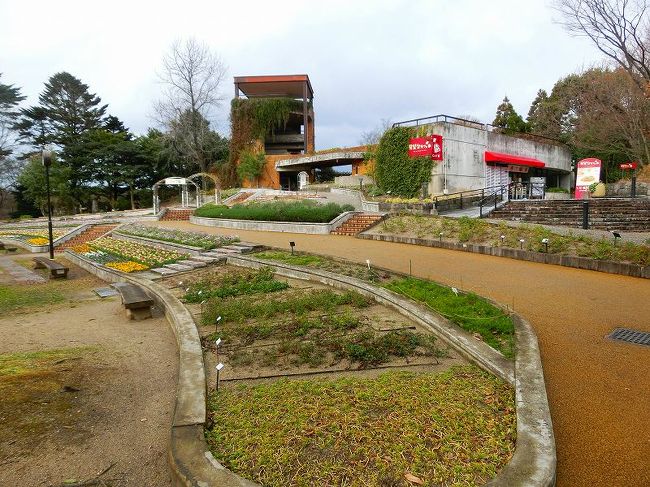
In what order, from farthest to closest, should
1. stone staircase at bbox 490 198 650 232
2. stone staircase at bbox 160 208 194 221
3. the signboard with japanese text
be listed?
stone staircase at bbox 160 208 194 221
the signboard with japanese text
stone staircase at bbox 490 198 650 232

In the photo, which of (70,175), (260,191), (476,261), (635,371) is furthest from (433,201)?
(70,175)

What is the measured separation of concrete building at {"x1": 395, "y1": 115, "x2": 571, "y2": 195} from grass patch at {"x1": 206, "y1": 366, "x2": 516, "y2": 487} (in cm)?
1999

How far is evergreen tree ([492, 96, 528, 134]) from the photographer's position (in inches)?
1602

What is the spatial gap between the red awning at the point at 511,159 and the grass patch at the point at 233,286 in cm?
2034

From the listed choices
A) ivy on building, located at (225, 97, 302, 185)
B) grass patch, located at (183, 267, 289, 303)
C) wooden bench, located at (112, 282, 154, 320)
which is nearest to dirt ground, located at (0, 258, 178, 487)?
wooden bench, located at (112, 282, 154, 320)

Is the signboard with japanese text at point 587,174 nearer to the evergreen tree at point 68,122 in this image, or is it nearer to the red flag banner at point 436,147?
the red flag banner at point 436,147

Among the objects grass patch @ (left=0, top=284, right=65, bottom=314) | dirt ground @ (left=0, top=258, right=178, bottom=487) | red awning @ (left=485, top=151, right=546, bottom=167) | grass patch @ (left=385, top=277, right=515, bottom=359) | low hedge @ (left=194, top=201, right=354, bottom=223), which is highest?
red awning @ (left=485, top=151, right=546, bottom=167)

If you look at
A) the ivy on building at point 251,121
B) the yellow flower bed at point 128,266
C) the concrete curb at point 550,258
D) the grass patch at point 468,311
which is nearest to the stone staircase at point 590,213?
the concrete curb at point 550,258

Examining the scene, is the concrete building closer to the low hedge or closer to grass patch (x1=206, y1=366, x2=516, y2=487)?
the low hedge

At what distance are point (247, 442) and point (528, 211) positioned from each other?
58.9ft

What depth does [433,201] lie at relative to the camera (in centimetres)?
1856

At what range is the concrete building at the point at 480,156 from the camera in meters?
22.2

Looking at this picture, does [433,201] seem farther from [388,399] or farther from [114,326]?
[388,399]

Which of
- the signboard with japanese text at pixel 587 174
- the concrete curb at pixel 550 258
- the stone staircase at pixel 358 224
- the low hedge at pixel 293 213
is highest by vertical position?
the signboard with japanese text at pixel 587 174
